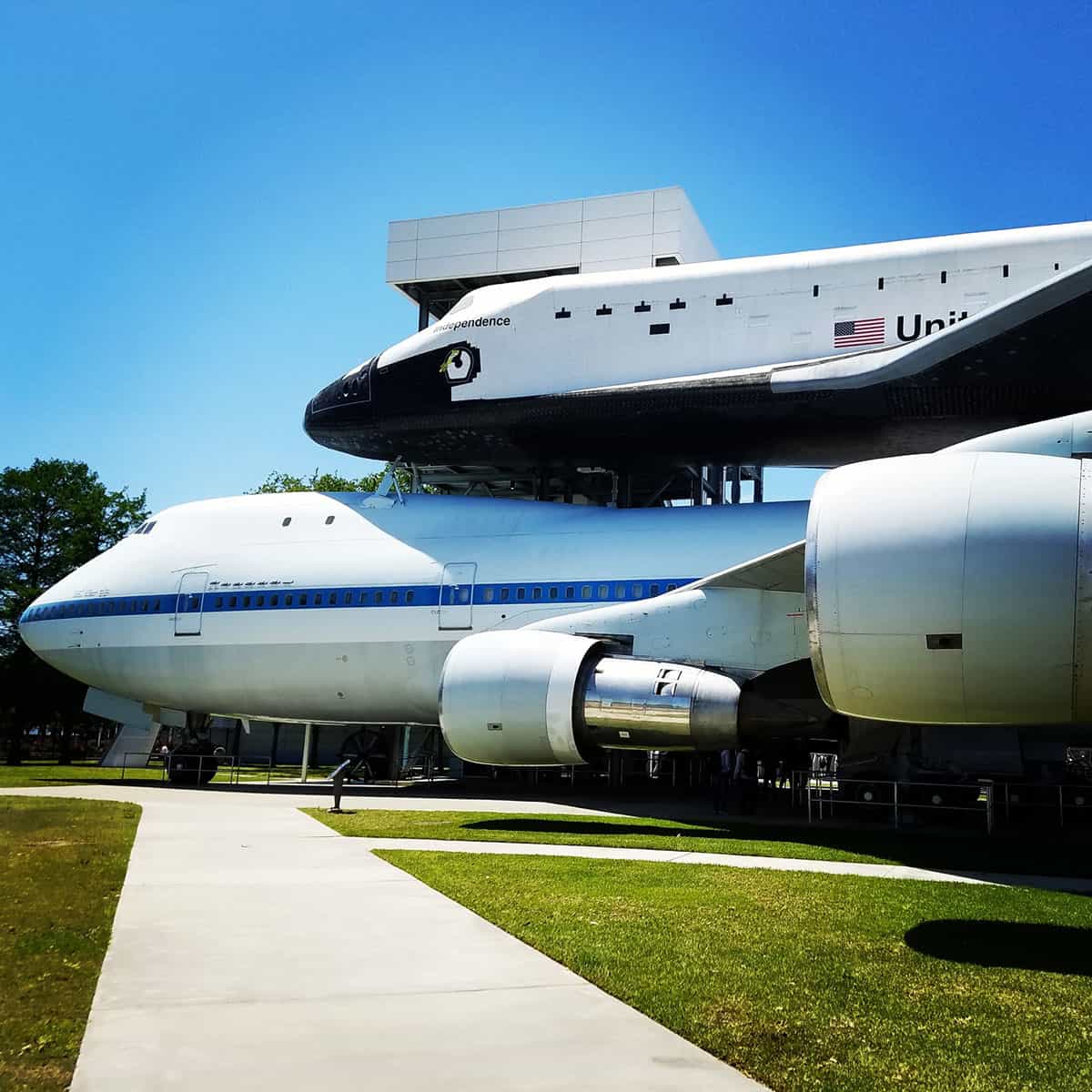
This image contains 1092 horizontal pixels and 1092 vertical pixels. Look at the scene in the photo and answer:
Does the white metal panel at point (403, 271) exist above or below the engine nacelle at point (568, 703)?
above

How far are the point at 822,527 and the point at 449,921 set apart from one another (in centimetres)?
365

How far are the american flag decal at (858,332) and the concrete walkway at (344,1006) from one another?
1058cm

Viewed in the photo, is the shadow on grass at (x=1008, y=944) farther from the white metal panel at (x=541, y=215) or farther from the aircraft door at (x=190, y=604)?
the white metal panel at (x=541, y=215)

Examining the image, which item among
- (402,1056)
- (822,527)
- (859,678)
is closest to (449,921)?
(402,1056)

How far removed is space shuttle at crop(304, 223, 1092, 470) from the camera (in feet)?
42.3

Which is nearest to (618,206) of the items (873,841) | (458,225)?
(458,225)

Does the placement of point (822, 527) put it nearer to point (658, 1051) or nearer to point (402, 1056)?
point (658, 1051)

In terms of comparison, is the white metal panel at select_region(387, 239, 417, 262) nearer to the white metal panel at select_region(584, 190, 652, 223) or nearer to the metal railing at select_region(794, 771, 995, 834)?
the white metal panel at select_region(584, 190, 652, 223)

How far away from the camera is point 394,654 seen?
17.2 metres

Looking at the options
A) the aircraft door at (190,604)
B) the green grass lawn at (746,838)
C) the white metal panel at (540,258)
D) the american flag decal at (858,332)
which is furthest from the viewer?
the white metal panel at (540,258)

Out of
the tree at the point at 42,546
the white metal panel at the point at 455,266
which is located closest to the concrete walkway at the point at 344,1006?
the white metal panel at the point at 455,266

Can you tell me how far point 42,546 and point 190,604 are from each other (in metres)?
26.0

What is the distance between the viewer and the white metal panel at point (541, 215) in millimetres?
30500

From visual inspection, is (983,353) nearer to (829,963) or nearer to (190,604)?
(829,963)
